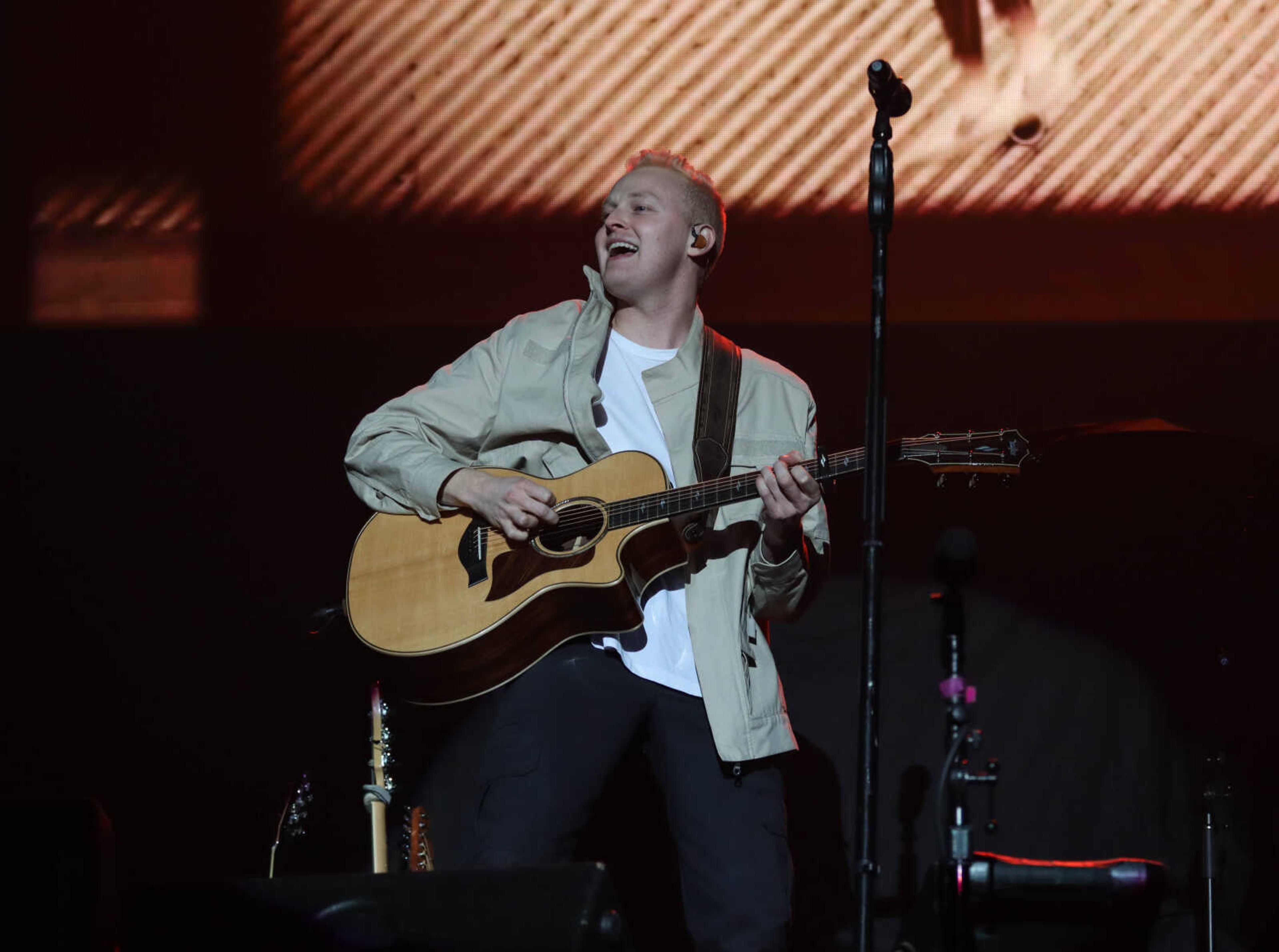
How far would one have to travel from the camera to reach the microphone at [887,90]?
2623 mm

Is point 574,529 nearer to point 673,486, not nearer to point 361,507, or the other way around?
point 673,486

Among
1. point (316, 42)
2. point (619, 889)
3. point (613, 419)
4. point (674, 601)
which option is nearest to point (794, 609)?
point (674, 601)

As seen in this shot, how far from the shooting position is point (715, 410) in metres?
3.42

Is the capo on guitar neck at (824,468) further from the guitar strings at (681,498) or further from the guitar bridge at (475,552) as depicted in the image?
the guitar bridge at (475,552)

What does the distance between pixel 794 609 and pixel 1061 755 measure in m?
1.26

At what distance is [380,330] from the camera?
4273 mm

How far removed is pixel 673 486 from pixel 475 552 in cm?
50

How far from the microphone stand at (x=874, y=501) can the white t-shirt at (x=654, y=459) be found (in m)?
0.71

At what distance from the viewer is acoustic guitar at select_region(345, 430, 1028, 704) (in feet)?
10.3

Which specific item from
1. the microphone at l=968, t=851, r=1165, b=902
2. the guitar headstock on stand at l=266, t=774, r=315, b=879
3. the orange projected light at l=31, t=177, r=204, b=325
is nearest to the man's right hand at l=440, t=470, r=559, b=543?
the guitar headstock on stand at l=266, t=774, r=315, b=879

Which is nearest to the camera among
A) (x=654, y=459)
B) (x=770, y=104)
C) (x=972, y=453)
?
(x=972, y=453)

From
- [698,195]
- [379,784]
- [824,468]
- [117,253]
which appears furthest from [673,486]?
[117,253]

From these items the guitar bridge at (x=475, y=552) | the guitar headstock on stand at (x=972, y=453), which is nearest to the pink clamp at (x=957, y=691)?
the guitar headstock on stand at (x=972, y=453)

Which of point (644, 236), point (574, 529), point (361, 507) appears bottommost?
point (574, 529)
